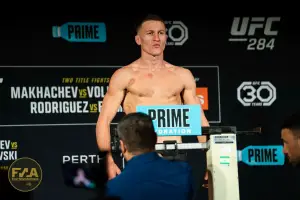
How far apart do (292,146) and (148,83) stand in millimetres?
2647

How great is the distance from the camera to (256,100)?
6305 millimetres

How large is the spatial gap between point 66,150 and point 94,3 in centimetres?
146

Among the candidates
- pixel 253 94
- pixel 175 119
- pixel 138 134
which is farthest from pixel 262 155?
A: pixel 138 134

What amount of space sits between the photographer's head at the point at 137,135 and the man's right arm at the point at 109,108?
3237mm

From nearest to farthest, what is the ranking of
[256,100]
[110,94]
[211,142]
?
[211,142]
[110,94]
[256,100]

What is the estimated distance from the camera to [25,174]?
578 centimetres

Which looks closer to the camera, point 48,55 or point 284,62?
point 48,55

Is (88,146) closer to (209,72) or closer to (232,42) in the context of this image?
(209,72)

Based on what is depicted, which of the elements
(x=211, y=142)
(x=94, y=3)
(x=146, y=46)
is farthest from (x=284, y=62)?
(x=211, y=142)

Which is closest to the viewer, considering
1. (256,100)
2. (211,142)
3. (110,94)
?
(211,142)

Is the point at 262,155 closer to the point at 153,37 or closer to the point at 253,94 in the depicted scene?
the point at 253,94

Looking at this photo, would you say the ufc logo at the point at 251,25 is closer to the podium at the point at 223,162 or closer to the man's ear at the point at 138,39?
the man's ear at the point at 138,39

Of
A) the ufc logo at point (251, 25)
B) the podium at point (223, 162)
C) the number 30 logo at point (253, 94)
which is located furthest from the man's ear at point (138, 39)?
the podium at point (223, 162)

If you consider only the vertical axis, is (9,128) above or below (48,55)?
below
